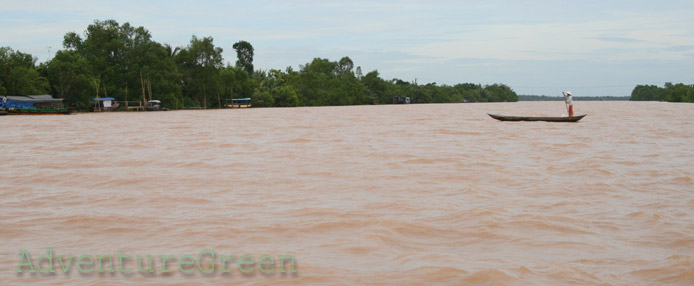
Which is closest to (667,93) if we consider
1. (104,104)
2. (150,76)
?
(150,76)

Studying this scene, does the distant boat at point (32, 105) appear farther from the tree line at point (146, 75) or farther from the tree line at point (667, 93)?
the tree line at point (667, 93)

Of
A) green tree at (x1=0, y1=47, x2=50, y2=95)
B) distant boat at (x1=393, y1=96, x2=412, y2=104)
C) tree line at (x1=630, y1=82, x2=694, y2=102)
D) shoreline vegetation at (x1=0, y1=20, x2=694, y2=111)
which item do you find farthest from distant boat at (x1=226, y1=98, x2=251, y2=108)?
tree line at (x1=630, y1=82, x2=694, y2=102)

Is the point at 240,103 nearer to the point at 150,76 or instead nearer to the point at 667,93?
the point at 150,76

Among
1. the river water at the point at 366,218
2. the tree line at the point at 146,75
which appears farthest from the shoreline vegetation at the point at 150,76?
the river water at the point at 366,218

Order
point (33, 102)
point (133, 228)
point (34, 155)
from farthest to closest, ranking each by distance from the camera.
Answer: point (33, 102), point (34, 155), point (133, 228)

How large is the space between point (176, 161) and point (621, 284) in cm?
867

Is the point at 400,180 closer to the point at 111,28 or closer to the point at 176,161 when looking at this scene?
the point at 176,161

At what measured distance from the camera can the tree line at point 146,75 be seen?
50.7m

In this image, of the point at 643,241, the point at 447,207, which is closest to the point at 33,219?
the point at 447,207

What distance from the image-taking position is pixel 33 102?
Answer: 4338 cm

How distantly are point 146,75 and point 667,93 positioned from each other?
369 feet

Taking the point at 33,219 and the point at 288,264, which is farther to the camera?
the point at 33,219

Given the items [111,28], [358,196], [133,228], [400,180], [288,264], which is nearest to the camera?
[288,264]

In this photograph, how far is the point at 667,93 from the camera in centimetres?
12212
